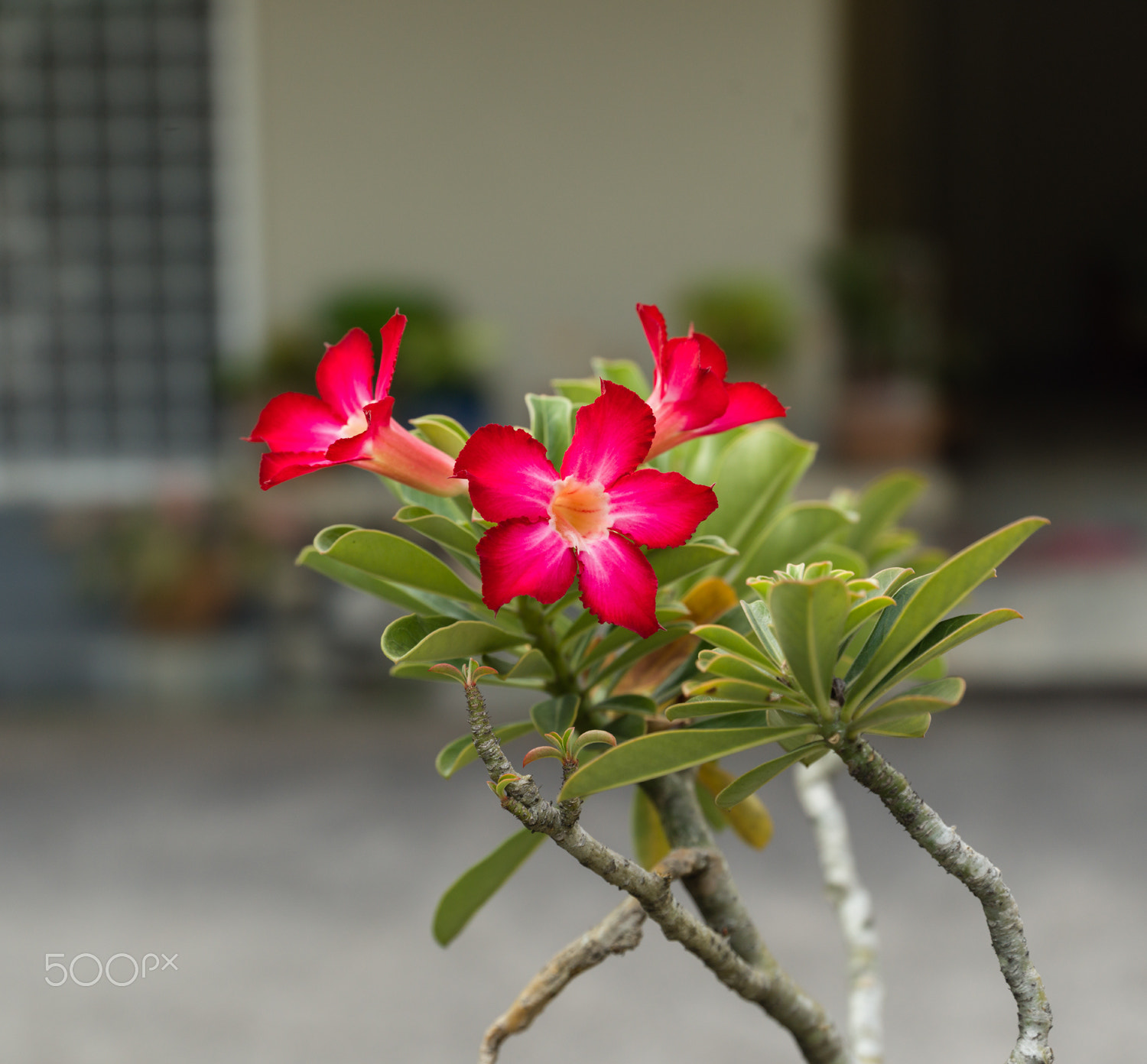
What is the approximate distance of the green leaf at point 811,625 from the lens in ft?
1.10

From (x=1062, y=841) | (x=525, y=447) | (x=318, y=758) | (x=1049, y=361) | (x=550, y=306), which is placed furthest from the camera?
(x=1049, y=361)

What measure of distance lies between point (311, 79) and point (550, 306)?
3.19 feet

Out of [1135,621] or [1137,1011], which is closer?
[1137,1011]

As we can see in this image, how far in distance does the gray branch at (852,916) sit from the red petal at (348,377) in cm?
27

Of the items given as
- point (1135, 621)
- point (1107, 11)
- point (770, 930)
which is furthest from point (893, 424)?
point (1107, 11)

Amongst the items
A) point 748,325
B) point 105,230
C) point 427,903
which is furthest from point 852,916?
point 105,230

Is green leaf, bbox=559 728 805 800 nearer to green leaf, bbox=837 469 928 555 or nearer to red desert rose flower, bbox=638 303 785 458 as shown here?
red desert rose flower, bbox=638 303 785 458

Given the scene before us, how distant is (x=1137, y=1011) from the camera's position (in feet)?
7.47

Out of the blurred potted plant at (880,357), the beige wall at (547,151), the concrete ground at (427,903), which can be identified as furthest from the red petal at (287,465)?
the blurred potted plant at (880,357)

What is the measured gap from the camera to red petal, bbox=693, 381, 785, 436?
1.31 feet

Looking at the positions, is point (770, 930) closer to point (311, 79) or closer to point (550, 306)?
point (550, 306)

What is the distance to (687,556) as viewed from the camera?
0.42 m

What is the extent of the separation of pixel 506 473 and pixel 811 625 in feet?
0.30

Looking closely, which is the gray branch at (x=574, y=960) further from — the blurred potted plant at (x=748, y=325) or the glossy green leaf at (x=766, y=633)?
the blurred potted plant at (x=748, y=325)
